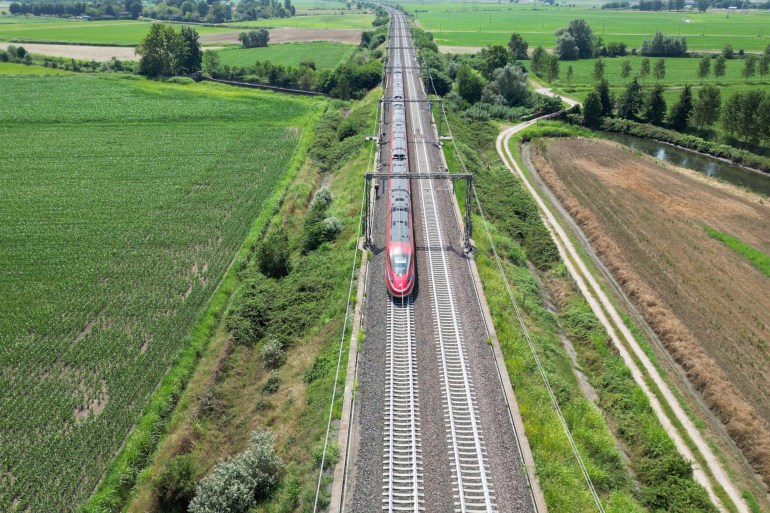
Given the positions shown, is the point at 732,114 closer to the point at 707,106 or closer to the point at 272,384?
the point at 707,106

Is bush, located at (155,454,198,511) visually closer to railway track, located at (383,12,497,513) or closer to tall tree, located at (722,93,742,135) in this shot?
railway track, located at (383,12,497,513)

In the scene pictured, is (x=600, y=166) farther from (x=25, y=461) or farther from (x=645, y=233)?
(x=25, y=461)

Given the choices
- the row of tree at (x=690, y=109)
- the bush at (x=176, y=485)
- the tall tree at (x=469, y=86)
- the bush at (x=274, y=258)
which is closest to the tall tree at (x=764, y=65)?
the row of tree at (x=690, y=109)

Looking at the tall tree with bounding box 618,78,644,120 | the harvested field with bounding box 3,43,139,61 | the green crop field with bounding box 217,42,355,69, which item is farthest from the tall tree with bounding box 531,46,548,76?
the harvested field with bounding box 3,43,139,61

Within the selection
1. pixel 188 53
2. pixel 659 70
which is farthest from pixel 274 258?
pixel 188 53

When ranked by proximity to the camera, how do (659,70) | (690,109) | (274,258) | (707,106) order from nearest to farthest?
1. (274,258)
2. (707,106)
3. (690,109)
4. (659,70)

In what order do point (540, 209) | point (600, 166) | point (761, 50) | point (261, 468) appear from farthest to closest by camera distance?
point (761, 50), point (600, 166), point (540, 209), point (261, 468)

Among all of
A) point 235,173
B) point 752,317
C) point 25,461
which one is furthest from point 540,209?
point 25,461
